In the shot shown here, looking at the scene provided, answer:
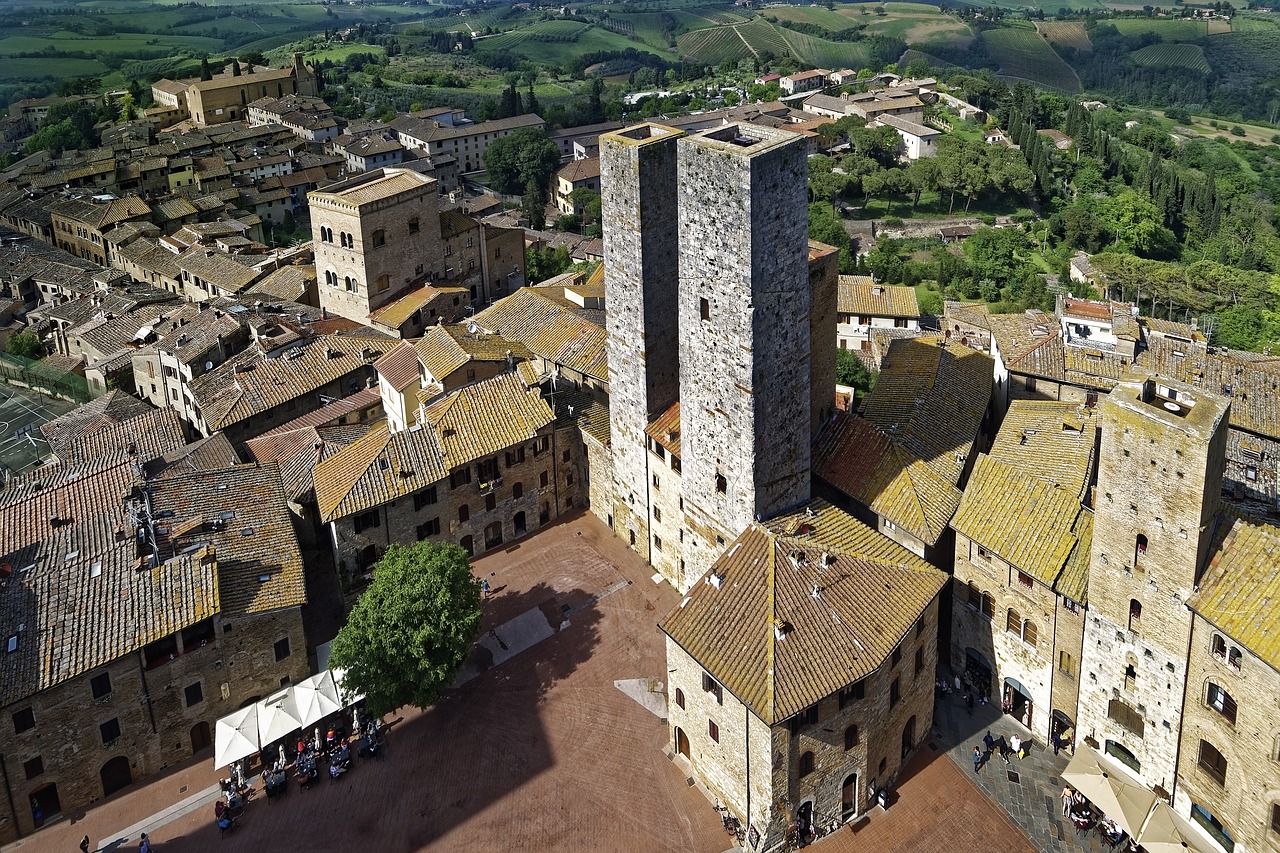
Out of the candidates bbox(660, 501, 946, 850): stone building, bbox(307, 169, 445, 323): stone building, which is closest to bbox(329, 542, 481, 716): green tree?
bbox(660, 501, 946, 850): stone building

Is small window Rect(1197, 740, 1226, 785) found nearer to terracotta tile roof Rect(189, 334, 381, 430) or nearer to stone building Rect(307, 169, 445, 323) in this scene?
terracotta tile roof Rect(189, 334, 381, 430)

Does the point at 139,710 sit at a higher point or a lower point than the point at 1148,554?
lower

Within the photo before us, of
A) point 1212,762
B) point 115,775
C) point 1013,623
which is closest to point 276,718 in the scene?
point 115,775

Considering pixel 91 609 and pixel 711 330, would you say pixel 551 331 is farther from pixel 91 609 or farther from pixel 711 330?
pixel 91 609

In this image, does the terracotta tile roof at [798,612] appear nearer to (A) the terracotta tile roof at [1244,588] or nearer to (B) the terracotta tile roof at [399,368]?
(A) the terracotta tile roof at [1244,588]

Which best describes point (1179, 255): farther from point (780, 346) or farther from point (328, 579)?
point (328, 579)

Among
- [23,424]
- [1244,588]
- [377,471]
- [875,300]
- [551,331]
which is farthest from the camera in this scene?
[875,300]

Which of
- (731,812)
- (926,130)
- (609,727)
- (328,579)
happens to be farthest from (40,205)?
(926,130)

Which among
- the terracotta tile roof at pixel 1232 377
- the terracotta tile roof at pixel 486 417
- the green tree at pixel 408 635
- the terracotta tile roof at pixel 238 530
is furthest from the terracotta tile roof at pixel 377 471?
the terracotta tile roof at pixel 1232 377
